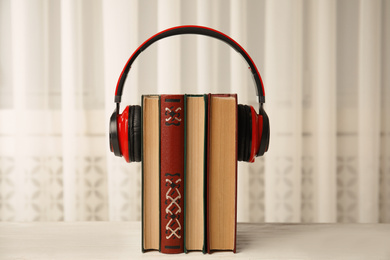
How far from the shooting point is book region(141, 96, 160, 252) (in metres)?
0.61

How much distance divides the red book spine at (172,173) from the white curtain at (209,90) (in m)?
0.64

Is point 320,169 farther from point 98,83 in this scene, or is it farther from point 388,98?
point 98,83

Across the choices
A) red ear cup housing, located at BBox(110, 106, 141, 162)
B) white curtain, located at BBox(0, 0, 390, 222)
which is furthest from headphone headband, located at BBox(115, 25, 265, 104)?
white curtain, located at BBox(0, 0, 390, 222)

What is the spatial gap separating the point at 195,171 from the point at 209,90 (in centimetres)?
65

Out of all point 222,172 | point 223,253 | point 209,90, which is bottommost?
point 223,253

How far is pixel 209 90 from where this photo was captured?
4.08ft

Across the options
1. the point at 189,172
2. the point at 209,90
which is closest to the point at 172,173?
the point at 189,172

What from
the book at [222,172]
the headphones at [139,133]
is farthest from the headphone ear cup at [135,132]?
the book at [222,172]

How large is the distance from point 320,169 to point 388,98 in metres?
0.30

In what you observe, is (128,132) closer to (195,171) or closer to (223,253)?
(195,171)

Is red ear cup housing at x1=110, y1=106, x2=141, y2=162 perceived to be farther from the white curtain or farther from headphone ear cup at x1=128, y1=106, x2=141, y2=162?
the white curtain

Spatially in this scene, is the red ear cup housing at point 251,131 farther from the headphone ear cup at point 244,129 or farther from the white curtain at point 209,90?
the white curtain at point 209,90

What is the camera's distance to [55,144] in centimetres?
130

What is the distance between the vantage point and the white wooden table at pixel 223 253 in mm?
615
